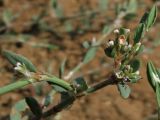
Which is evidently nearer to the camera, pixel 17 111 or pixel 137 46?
pixel 137 46

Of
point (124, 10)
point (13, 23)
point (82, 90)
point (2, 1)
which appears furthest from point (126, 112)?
point (82, 90)

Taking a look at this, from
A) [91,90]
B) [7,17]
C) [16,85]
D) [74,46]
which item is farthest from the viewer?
[74,46]

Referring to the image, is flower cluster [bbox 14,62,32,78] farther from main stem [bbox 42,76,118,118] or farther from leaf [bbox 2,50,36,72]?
main stem [bbox 42,76,118,118]

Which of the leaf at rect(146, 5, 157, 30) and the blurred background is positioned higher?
the leaf at rect(146, 5, 157, 30)

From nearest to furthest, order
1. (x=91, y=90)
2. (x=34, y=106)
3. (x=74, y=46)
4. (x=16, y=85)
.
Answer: (x=16, y=85)
(x=91, y=90)
(x=34, y=106)
(x=74, y=46)

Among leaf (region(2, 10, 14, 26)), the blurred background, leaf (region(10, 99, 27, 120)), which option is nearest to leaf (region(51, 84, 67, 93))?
leaf (region(10, 99, 27, 120))

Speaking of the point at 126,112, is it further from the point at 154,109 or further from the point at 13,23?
the point at 13,23

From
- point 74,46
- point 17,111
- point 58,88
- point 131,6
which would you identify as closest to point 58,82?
point 58,88

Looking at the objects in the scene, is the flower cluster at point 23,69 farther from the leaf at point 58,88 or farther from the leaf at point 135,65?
the leaf at point 135,65

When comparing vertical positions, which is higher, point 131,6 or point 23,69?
point 23,69

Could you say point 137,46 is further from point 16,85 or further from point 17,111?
point 17,111
